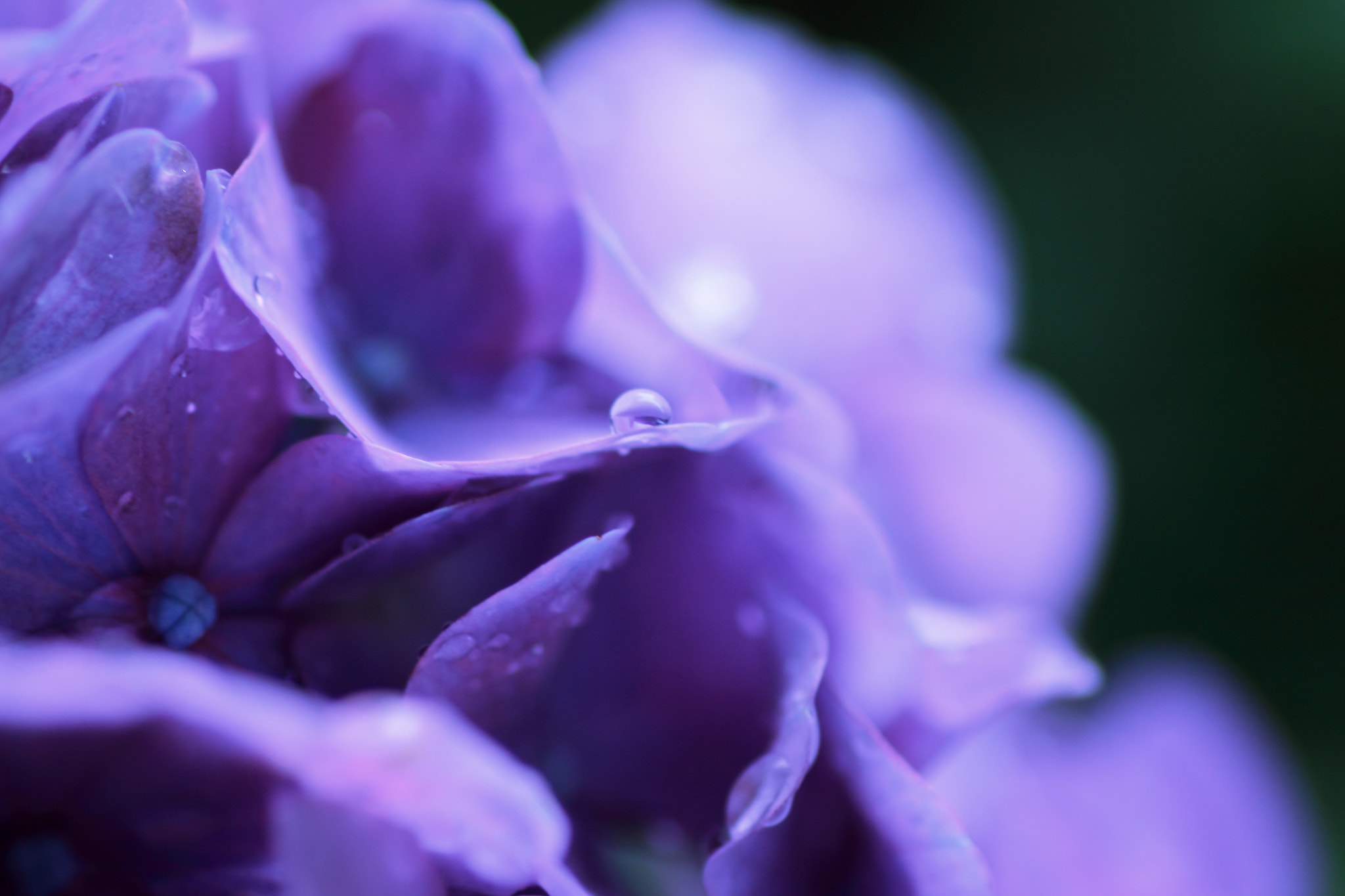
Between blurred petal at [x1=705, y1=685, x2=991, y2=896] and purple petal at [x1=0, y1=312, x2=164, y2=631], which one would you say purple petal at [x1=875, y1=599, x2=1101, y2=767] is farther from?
purple petal at [x1=0, y1=312, x2=164, y2=631]

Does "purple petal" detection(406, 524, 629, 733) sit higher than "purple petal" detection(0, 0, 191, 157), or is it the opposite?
"purple petal" detection(0, 0, 191, 157)

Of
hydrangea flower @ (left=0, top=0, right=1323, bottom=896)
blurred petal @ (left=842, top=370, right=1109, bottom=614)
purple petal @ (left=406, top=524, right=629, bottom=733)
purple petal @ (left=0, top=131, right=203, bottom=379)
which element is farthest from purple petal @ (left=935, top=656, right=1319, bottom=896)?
purple petal @ (left=0, top=131, right=203, bottom=379)

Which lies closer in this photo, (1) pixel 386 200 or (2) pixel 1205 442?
(1) pixel 386 200

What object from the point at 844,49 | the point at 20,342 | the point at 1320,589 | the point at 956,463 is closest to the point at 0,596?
the point at 20,342

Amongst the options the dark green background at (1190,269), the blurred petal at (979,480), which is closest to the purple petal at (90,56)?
the blurred petal at (979,480)

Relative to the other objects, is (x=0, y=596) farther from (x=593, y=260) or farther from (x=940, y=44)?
(x=940, y=44)

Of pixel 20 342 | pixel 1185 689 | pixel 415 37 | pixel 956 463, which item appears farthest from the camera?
pixel 1185 689
